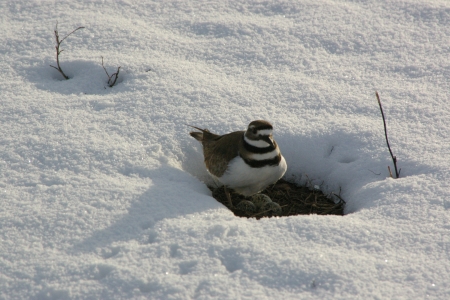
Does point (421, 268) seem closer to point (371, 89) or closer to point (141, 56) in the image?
point (371, 89)

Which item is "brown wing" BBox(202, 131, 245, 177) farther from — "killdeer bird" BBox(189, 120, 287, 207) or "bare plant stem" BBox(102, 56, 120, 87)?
"bare plant stem" BBox(102, 56, 120, 87)

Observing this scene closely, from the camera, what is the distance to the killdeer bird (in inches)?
154

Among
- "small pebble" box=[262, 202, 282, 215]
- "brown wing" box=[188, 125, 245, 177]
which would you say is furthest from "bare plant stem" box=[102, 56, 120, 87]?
"small pebble" box=[262, 202, 282, 215]

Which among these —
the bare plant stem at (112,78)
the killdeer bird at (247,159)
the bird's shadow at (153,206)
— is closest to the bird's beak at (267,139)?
the killdeer bird at (247,159)

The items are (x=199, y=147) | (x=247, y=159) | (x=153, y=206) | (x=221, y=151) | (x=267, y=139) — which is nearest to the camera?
(x=153, y=206)

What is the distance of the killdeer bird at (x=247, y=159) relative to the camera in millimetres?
3912

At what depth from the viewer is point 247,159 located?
402cm

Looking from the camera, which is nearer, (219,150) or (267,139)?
(267,139)

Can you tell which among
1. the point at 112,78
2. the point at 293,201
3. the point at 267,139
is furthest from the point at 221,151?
the point at 112,78

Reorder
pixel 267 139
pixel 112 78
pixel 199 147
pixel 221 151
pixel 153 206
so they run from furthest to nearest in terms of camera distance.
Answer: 1. pixel 112 78
2. pixel 199 147
3. pixel 221 151
4. pixel 267 139
5. pixel 153 206

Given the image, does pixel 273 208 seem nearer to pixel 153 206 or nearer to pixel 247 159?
pixel 247 159

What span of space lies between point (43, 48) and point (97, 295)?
3486 mm

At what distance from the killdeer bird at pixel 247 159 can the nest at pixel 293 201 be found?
234mm

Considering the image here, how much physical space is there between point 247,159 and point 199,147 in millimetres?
669
